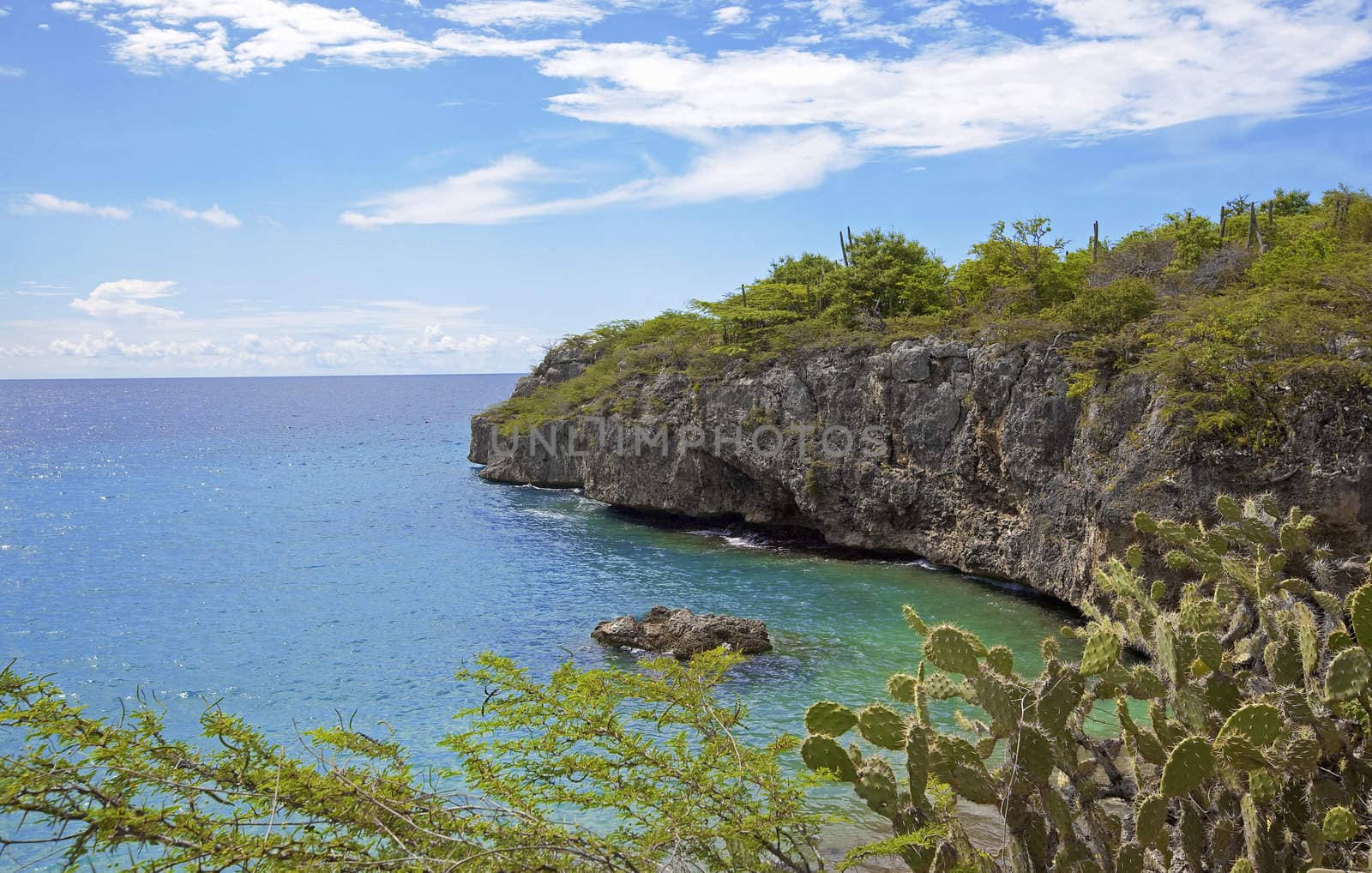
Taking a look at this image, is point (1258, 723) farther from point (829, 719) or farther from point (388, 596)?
point (388, 596)

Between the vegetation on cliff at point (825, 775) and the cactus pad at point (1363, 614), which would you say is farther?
the cactus pad at point (1363, 614)

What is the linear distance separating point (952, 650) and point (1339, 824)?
8.99ft

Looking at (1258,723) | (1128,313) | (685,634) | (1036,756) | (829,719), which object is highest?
(1128,313)

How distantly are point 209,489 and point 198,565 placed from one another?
819 inches

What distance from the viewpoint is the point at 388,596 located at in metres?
24.8

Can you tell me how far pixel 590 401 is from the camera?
1570 inches

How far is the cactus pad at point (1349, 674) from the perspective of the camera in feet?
21.3

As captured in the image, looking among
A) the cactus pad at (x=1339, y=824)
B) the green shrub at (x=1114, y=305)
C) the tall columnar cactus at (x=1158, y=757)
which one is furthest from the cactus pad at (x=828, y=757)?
the green shrub at (x=1114, y=305)

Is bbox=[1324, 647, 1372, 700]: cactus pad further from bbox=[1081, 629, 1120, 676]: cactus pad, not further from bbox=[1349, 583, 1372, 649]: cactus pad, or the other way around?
bbox=[1081, 629, 1120, 676]: cactus pad

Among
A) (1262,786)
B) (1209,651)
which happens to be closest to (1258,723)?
(1262,786)

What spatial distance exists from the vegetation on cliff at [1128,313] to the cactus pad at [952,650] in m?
13.1

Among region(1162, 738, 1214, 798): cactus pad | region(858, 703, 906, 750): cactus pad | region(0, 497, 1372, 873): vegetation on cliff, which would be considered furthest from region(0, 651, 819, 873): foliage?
region(1162, 738, 1214, 798): cactus pad

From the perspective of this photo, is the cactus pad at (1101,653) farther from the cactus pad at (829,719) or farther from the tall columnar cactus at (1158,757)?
the cactus pad at (829,719)

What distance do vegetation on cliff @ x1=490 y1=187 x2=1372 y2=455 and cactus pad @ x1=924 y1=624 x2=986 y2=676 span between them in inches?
516
